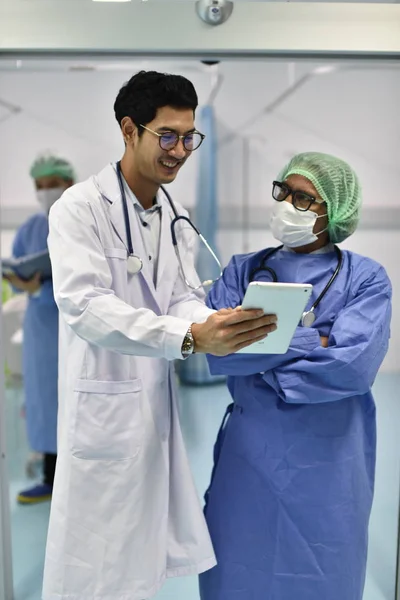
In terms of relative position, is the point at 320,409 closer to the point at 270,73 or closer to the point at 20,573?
the point at 270,73

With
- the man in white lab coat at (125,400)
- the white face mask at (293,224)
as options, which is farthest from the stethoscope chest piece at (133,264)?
the white face mask at (293,224)

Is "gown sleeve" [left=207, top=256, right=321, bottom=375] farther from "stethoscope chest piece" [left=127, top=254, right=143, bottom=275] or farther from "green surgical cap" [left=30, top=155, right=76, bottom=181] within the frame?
"green surgical cap" [left=30, top=155, right=76, bottom=181]

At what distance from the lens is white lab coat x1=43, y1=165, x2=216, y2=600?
51.9 inches

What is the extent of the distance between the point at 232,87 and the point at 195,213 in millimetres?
385

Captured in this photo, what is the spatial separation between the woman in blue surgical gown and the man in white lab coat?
0.12 m

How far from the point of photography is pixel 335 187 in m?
1.41

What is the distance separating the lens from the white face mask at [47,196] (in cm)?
174

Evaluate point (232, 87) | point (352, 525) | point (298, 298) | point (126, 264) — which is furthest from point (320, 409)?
point (232, 87)

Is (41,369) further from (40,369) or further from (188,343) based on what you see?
(188,343)

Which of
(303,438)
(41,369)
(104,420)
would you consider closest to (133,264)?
(104,420)

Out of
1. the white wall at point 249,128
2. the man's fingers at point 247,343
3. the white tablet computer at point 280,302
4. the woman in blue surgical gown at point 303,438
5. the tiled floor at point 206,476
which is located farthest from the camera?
the tiled floor at point 206,476

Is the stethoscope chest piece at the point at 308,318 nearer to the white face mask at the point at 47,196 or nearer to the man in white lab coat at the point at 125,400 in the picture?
the man in white lab coat at the point at 125,400

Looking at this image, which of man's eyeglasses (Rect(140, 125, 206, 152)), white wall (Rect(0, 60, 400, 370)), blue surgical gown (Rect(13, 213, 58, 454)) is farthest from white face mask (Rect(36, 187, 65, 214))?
man's eyeglasses (Rect(140, 125, 206, 152))

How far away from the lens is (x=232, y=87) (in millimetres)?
1661
